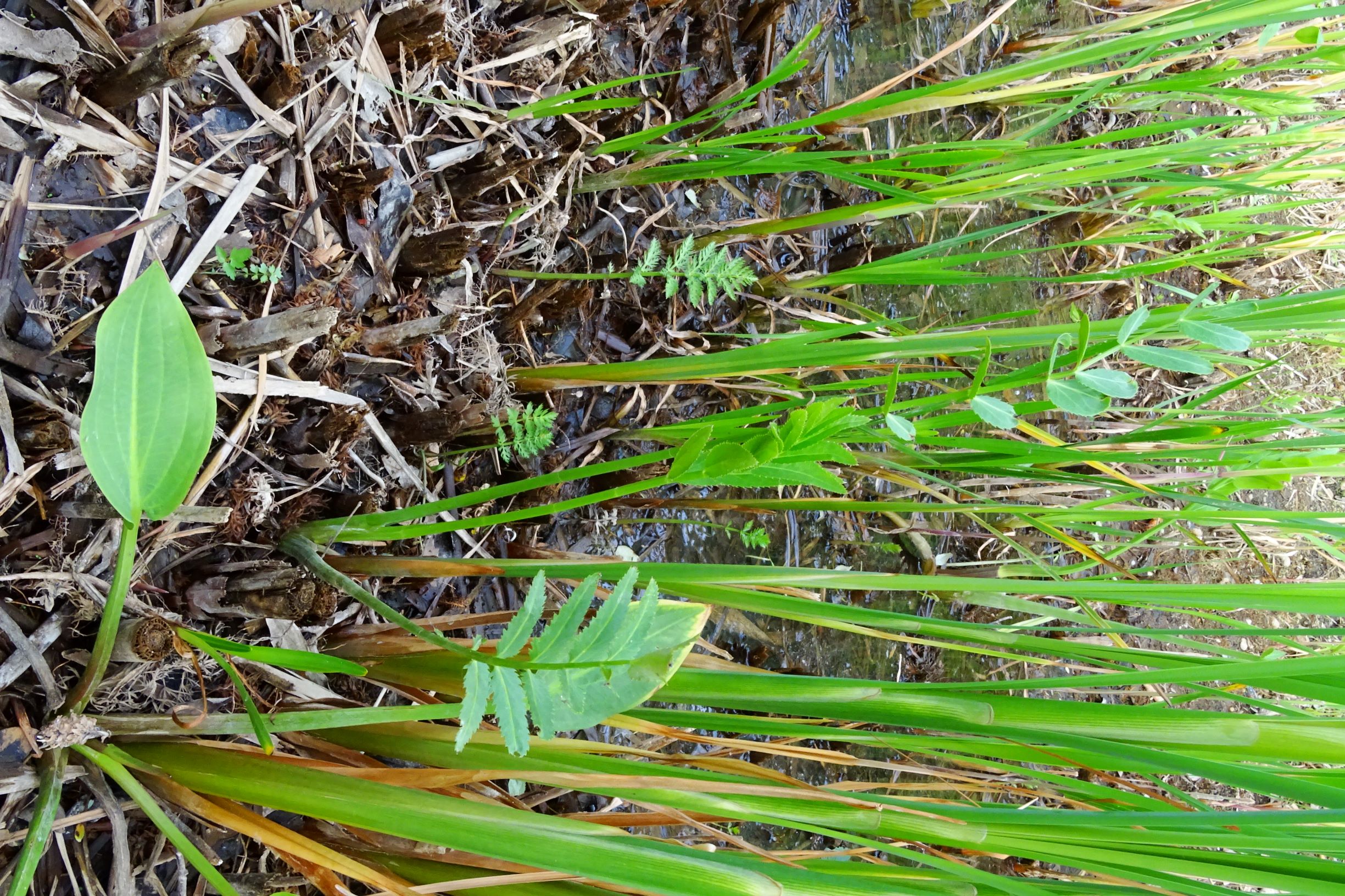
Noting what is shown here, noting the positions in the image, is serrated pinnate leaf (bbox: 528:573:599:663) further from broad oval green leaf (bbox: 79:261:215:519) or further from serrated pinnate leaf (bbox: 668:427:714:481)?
broad oval green leaf (bbox: 79:261:215:519)

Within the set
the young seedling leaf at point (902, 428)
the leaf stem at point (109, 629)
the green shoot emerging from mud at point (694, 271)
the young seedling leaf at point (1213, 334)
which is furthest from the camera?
the green shoot emerging from mud at point (694, 271)

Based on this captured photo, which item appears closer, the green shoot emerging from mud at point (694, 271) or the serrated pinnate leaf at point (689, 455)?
the serrated pinnate leaf at point (689, 455)

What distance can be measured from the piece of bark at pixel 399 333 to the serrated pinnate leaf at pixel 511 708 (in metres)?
0.56

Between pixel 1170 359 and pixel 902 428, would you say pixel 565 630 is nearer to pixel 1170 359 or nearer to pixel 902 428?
pixel 902 428

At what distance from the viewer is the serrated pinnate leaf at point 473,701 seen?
64 cm

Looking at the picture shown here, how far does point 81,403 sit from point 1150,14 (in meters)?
1.69

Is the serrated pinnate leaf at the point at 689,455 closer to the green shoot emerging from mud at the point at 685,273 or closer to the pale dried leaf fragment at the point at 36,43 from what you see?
the green shoot emerging from mud at the point at 685,273

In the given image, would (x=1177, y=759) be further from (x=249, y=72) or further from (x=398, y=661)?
(x=249, y=72)

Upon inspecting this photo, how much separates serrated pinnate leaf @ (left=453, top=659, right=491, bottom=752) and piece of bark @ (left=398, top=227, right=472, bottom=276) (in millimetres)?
619

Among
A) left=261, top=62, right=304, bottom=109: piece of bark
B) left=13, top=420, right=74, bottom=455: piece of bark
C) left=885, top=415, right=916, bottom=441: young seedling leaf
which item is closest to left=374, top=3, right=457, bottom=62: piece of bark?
left=261, top=62, right=304, bottom=109: piece of bark

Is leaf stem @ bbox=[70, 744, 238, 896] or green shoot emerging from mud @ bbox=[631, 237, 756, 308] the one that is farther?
green shoot emerging from mud @ bbox=[631, 237, 756, 308]

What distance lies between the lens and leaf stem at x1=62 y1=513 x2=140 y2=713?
Answer: 0.75m

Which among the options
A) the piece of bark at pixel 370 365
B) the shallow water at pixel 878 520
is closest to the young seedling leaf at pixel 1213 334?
the shallow water at pixel 878 520

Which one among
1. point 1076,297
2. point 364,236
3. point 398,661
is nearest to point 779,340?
point 364,236
